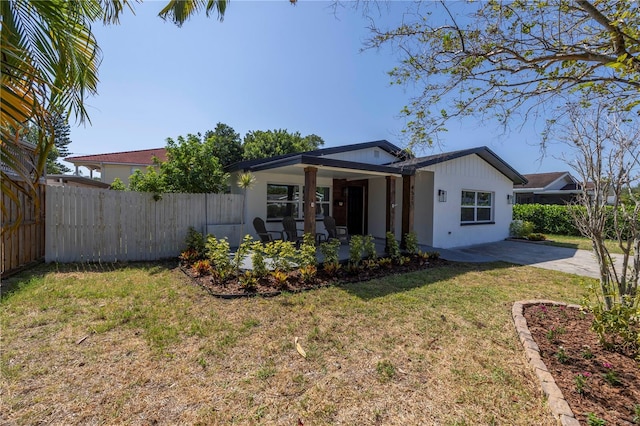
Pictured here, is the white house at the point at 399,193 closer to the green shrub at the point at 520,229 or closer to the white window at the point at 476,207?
the white window at the point at 476,207

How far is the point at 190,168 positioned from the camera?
888cm

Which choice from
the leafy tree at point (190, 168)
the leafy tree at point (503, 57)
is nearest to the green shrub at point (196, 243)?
the leafy tree at point (190, 168)

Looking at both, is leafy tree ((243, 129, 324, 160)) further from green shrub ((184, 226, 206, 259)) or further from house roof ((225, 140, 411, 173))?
green shrub ((184, 226, 206, 259))

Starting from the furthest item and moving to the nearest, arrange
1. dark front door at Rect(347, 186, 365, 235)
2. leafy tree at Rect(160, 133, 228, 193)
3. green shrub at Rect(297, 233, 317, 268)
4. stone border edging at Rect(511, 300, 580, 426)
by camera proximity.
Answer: dark front door at Rect(347, 186, 365, 235), leafy tree at Rect(160, 133, 228, 193), green shrub at Rect(297, 233, 317, 268), stone border edging at Rect(511, 300, 580, 426)

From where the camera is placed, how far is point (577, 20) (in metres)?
3.21

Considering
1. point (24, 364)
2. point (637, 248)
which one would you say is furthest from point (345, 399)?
point (637, 248)

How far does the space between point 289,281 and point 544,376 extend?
3.94m

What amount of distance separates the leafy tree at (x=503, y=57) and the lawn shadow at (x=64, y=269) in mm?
6349

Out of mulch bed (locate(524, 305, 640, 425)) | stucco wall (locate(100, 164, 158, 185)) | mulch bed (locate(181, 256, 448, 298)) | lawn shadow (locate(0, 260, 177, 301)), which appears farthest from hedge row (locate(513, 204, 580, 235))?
stucco wall (locate(100, 164, 158, 185))

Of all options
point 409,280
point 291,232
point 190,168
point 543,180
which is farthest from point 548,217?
point 190,168

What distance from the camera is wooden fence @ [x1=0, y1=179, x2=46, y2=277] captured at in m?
5.40

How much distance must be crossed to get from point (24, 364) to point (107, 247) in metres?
5.27

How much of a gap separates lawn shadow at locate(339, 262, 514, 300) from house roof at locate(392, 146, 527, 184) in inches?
118

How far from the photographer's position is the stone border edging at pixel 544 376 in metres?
2.17
